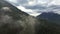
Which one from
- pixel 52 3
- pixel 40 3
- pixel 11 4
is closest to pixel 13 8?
pixel 11 4

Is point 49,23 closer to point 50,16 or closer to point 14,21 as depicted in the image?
point 50,16

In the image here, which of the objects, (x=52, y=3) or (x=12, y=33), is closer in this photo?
(x=12, y=33)

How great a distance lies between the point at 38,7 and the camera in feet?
4.05

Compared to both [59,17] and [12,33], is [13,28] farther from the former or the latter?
[59,17]

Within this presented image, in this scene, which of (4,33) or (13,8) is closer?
(4,33)

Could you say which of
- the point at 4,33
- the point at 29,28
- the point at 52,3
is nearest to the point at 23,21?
the point at 29,28

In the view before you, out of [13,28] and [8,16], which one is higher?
[8,16]

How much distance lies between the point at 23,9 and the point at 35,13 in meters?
0.13

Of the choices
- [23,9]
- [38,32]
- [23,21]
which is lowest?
[38,32]

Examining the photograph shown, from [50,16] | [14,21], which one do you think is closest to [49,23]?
[50,16]

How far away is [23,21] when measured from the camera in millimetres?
1152

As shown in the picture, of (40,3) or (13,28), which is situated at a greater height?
(40,3)

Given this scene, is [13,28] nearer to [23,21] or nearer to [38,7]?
[23,21]

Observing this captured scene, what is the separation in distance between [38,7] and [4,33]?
409 mm
